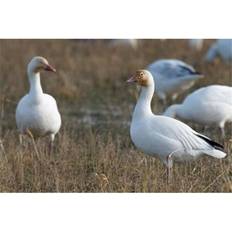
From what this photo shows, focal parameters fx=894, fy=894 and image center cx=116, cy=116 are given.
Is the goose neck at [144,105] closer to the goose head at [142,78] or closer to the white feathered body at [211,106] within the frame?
the goose head at [142,78]

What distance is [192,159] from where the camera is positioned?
7965mm

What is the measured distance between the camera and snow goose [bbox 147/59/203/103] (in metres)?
11.7

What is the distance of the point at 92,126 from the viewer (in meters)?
10.9

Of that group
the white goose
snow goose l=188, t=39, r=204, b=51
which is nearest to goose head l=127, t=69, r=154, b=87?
the white goose

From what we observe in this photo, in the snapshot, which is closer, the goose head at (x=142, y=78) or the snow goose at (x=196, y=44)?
the goose head at (x=142, y=78)

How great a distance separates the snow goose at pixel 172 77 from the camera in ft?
38.3

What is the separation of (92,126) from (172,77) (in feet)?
5.13

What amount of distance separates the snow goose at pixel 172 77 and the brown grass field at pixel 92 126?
0.27m

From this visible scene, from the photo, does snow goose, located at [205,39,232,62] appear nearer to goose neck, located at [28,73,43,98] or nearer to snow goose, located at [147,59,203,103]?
snow goose, located at [147,59,203,103]

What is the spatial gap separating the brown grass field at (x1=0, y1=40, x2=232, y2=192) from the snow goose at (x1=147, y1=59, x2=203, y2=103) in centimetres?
27

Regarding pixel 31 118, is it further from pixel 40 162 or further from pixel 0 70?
pixel 0 70

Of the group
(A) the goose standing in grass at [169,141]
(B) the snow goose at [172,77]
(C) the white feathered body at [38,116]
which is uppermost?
(B) the snow goose at [172,77]

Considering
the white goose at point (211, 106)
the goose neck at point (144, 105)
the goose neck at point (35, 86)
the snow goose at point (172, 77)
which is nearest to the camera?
the goose neck at point (144, 105)

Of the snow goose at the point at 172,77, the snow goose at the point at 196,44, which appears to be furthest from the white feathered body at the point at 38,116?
the snow goose at the point at 196,44
